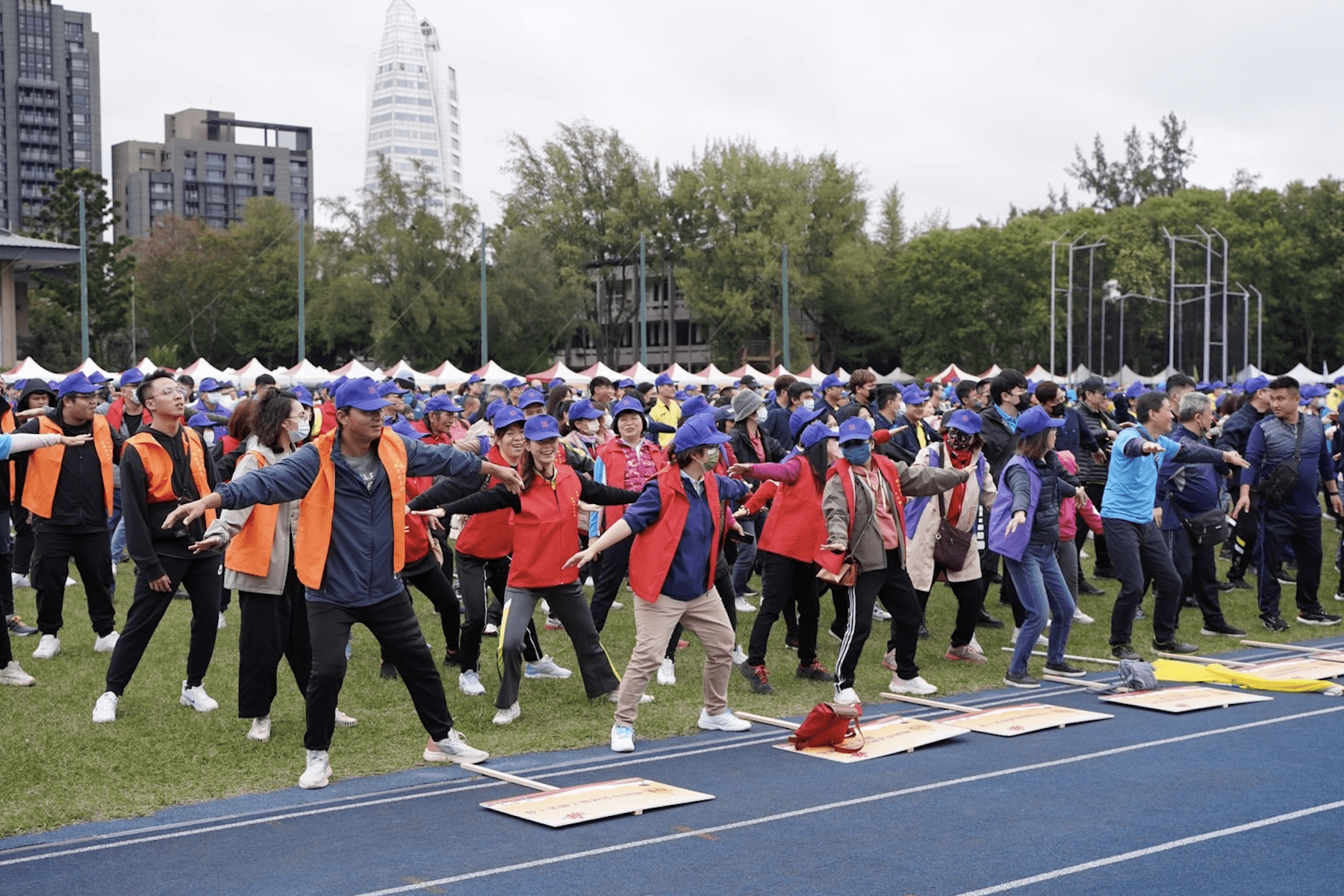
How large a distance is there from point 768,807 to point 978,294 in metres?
68.2

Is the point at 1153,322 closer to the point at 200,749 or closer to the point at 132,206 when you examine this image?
the point at 200,749

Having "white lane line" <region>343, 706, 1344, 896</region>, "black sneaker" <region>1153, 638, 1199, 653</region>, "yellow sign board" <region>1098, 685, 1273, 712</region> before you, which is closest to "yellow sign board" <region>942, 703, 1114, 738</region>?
"yellow sign board" <region>1098, 685, 1273, 712</region>

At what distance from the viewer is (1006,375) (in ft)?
36.6

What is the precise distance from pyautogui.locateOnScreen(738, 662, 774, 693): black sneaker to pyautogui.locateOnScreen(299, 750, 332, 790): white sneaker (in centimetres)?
343

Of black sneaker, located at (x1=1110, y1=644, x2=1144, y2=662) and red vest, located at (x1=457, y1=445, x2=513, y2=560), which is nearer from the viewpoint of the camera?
red vest, located at (x1=457, y1=445, x2=513, y2=560)

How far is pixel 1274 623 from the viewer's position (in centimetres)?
1259

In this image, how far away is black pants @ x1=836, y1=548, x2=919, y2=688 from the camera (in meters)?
9.13

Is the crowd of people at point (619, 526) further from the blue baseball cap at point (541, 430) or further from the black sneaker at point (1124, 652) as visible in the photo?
the black sneaker at point (1124, 652)

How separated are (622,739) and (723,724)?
31.3 inches

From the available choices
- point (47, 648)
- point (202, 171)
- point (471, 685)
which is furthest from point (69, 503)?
point (202, 171)

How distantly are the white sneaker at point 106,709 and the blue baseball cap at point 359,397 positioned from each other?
2889 mm

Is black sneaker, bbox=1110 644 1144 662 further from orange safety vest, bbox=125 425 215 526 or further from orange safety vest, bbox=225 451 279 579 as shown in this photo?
orange safety vest, bbox=125 425 215 526

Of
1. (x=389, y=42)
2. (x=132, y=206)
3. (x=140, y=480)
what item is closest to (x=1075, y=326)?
(x=140, y=480)

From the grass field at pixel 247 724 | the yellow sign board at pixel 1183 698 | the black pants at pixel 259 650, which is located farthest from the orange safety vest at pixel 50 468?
the yellow sign board at pixel 1183 698
